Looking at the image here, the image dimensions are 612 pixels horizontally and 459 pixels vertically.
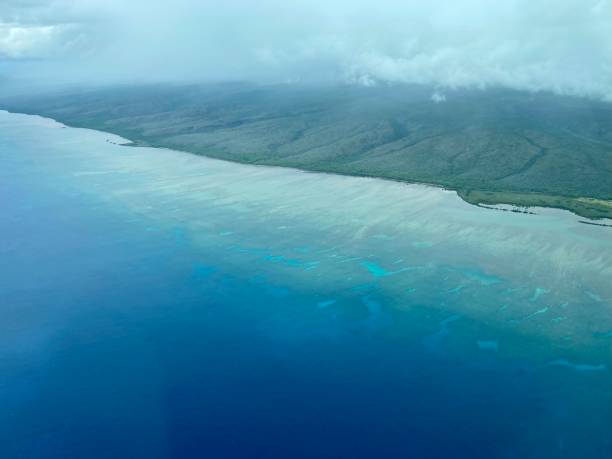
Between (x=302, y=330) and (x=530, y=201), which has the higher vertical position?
(x=530, y=201)

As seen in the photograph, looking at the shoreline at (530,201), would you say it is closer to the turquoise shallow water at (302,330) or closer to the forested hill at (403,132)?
the forested hill at (403,132)

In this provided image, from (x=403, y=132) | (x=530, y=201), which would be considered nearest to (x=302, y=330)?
(x=530, y=201)

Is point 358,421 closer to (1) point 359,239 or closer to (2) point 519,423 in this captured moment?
(2) point 519,423

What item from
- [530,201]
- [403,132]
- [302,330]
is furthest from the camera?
[403,132]

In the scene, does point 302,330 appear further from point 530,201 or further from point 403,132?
point 403,132

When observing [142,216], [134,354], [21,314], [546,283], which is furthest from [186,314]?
[546,283]
